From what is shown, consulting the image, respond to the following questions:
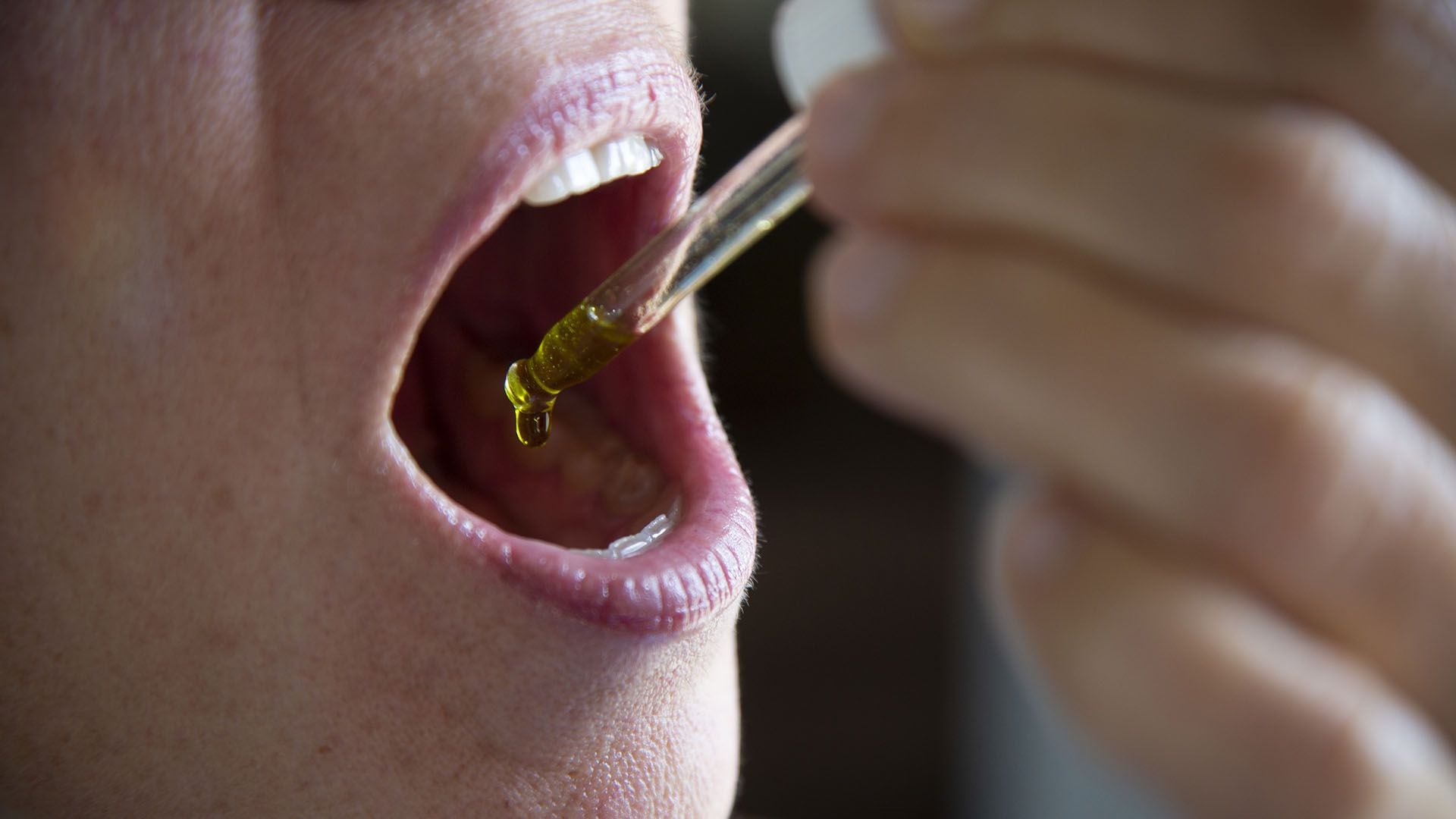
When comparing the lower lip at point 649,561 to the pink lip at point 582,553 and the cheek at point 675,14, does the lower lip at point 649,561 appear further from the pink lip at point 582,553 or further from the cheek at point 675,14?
the cheek at point 675,14

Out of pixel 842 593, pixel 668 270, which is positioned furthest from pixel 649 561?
pixel 842 593

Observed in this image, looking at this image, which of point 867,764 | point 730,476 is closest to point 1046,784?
point 867,764

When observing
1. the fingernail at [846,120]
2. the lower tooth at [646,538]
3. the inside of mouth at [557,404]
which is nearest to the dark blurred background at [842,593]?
the inside of mouth at [557,404]

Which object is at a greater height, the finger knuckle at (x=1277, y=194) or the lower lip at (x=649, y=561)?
the finger knuckle at (x=1277, y=194)

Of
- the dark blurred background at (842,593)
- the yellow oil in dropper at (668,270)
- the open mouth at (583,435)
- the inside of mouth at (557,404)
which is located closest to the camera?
the yellow oil in dropper at (668,270)

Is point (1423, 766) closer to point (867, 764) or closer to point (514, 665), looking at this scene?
point (514, 665)

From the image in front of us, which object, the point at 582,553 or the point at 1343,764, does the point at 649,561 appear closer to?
the point at 582,553
